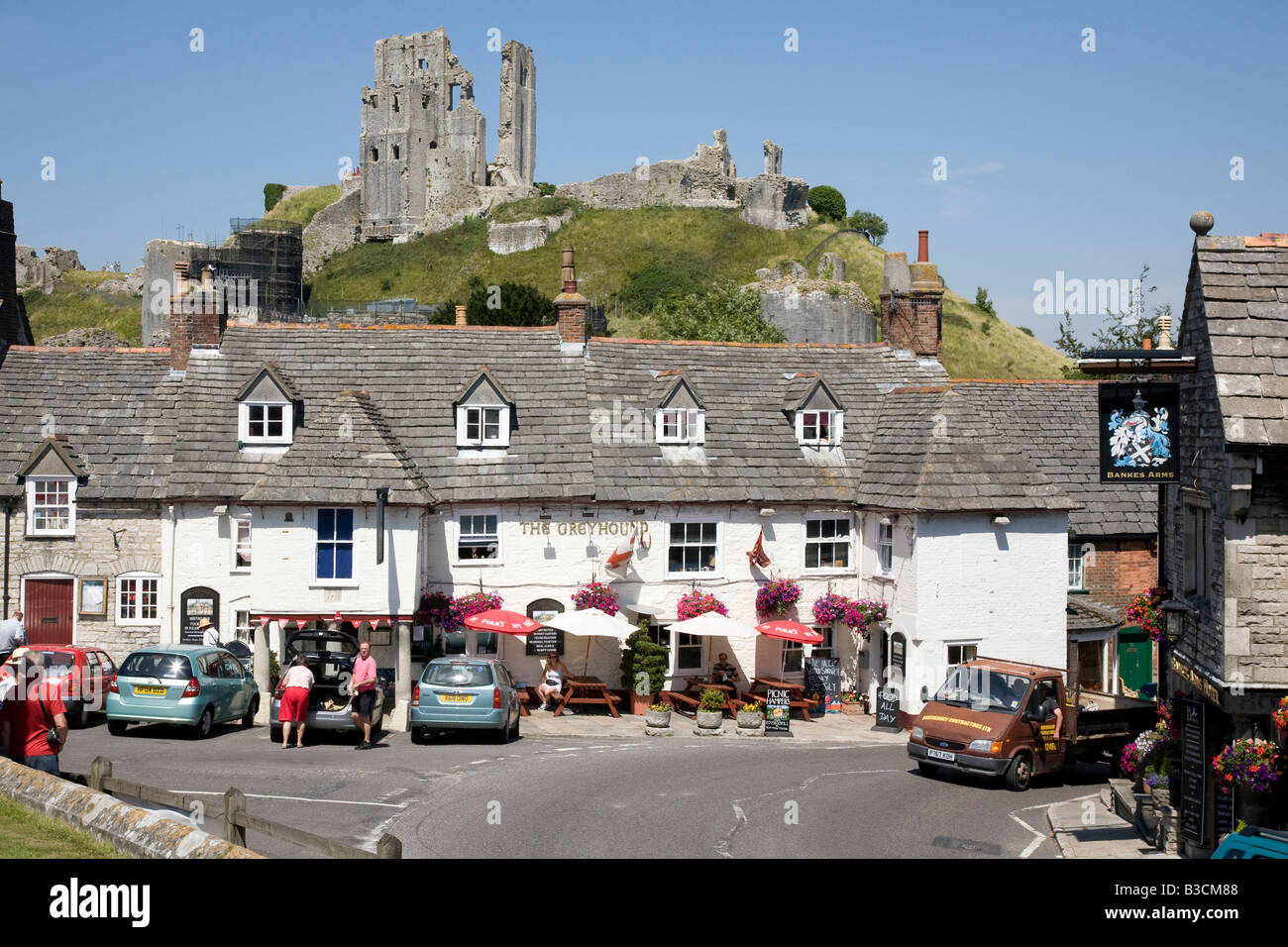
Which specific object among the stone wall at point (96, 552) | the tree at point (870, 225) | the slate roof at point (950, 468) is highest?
the tree at point (870, 225)

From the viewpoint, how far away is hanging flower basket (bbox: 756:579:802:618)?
31.2 meters

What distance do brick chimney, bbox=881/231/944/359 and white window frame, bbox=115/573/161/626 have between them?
20625 mm

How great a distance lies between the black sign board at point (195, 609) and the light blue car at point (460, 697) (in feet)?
25.4

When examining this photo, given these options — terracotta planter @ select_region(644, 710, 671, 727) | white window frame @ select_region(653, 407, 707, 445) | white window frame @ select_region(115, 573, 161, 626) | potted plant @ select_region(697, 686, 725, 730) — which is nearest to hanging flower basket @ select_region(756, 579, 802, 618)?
potted plant @ select_region(697, 686, 725, 730)

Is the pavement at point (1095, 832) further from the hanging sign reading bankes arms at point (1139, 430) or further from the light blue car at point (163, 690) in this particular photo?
the light blue car at point (163, 690)

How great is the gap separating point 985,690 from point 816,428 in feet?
36.8

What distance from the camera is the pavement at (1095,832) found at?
58.9 ft

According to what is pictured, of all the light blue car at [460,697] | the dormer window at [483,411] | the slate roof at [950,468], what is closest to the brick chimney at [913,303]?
the slate roof at [950,468]

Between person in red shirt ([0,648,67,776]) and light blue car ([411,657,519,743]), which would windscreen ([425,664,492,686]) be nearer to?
light blue car ([411,657,519,743])

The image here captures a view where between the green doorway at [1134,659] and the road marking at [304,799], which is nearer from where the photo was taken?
the road marking at [304,799]

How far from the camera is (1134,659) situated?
3566 cm

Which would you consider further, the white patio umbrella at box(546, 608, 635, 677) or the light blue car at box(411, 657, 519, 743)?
the white patio umbrella at box(546, 608, 635, 677)

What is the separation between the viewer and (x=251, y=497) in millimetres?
27344
